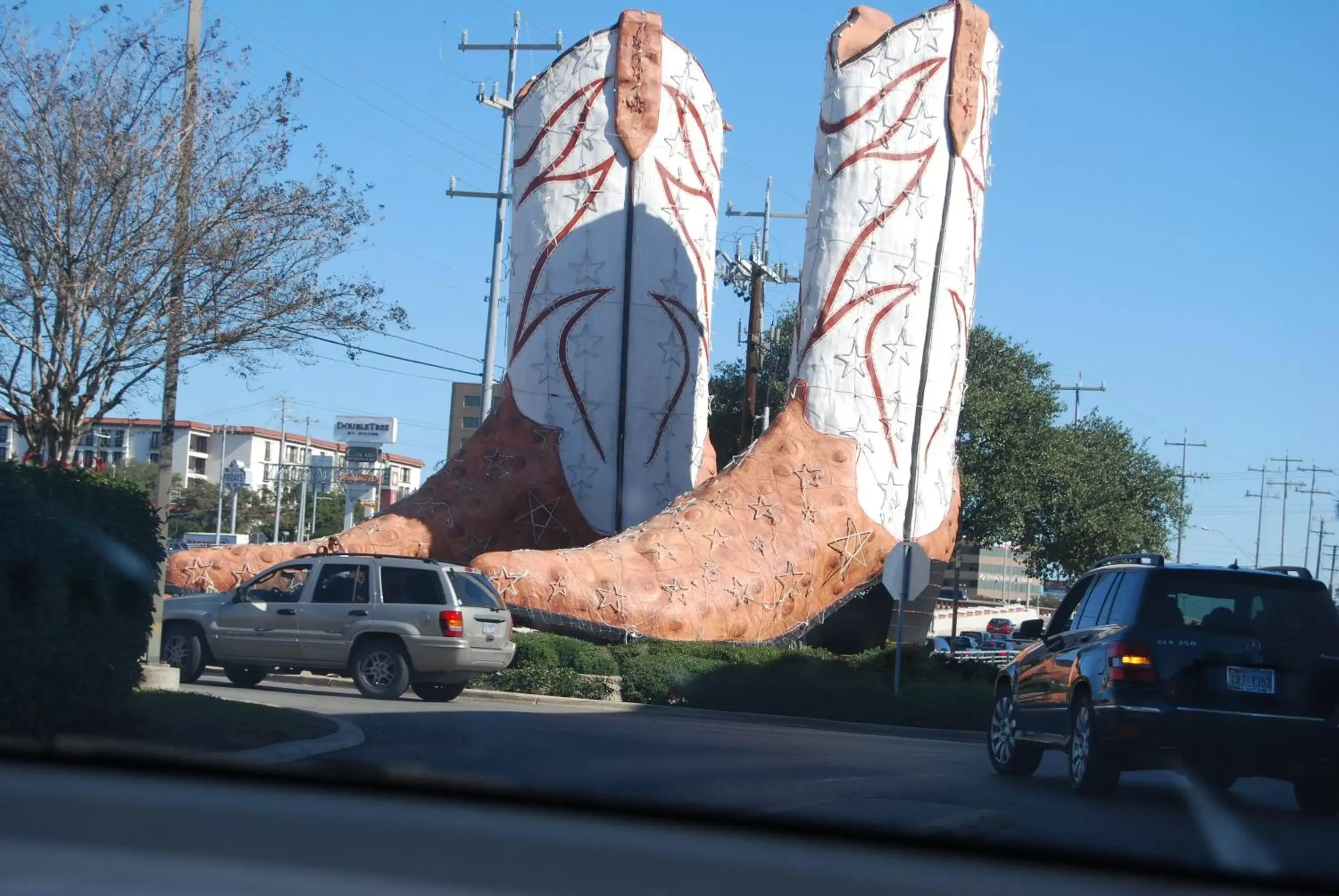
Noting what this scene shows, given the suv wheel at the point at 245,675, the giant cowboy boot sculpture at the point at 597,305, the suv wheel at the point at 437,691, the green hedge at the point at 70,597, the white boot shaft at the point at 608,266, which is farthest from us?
the white boot shaft at the point at 608,266

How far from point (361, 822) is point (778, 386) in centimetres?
4468

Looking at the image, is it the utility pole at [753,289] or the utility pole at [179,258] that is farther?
the utility pole at [753,289]

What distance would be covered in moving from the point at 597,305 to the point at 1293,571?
19783mm

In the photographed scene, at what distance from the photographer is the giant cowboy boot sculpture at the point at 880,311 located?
86.9 feet

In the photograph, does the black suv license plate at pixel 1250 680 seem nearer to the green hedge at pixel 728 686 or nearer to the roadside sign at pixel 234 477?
the green hedge at pixel 728 686

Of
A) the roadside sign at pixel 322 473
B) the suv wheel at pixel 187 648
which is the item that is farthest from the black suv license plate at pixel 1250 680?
the roadside sign at pixel 322 473

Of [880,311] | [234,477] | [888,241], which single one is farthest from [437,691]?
[234,477]

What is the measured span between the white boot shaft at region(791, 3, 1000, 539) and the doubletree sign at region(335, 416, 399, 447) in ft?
191

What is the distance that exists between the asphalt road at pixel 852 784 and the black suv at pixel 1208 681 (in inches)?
14.4

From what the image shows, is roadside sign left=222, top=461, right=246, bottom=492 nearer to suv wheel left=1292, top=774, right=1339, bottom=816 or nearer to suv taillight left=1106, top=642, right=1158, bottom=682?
suv taillight left=1106, top=642, right=1158, bottom=682

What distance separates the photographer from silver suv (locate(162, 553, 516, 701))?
1677cm

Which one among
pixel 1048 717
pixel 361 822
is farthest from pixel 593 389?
pixel 361 822

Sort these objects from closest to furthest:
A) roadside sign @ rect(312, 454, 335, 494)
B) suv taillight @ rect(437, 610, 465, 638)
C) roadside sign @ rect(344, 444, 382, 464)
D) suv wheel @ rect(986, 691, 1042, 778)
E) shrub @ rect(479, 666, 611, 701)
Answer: suv wheel @ rect(986, 691, 1042, 778) < suv taillight @ rect(437, 610, 465, 638) < shrub @ rect(479, 666, 611, 701) < roadside sign @ rect(344, 444, 382, 464) < roadside sign @ rect(312, 454, 335, 494)

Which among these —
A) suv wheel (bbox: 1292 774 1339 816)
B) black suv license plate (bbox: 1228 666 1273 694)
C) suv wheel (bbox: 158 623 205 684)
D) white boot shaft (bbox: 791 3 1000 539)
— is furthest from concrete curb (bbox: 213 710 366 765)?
white boot shaft (bbox: 791 3 1000 539)
